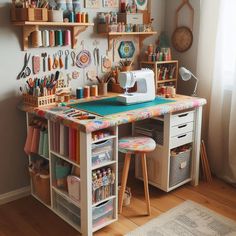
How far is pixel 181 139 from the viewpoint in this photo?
9.02 ft

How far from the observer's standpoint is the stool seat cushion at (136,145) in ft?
7.62

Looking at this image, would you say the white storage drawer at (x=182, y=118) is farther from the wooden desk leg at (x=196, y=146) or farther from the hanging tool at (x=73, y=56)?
the hanging tool at (x=73, y=56)

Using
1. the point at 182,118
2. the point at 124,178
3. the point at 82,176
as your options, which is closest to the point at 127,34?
the point at 182,118

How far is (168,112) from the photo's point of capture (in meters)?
2.49

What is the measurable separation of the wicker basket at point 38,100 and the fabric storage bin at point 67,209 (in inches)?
26.5

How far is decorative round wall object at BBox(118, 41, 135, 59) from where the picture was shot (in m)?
3.04

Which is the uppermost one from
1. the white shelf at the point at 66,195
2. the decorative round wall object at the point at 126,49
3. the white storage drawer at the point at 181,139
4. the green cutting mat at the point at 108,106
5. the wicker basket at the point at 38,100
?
the decorative round wall object at the point at 126,49

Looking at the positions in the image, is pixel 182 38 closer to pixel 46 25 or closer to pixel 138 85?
pixel 138 85

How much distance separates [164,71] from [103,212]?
1465mm

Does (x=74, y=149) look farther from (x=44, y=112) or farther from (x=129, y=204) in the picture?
(x=129, y=204)

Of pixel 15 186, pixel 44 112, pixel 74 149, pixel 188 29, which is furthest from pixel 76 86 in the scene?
pixel 188 29

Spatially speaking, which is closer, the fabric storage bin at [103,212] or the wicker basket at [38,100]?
the fabric storage bin at [103,212]

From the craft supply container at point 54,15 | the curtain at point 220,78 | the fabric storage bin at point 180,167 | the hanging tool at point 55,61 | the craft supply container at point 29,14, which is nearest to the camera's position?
the craft supply container at point 29,14

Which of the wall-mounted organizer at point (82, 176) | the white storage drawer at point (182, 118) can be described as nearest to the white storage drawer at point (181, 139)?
the white storage drawer at point (182, 118)
